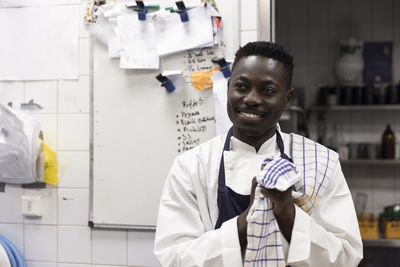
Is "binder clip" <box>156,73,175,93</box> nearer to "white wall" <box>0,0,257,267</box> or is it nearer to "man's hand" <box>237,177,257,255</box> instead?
"white wall" <box>0,0,257,267</box>

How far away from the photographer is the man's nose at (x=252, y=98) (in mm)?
1037

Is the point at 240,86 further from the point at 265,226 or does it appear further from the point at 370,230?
the point at 370,230

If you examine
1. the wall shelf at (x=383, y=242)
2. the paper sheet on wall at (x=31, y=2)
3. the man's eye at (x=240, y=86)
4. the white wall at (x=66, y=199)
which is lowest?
the wall shelf at (x=383, y=242)

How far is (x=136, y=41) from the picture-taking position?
5.18 ft

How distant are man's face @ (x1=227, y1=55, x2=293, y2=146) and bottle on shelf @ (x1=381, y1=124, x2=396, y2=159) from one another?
2107mm

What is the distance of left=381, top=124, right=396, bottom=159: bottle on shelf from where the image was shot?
9.26 feet

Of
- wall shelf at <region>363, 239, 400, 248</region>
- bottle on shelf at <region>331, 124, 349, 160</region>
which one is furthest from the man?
bottle on shelf at <region>331, 124, 349, 160</region>

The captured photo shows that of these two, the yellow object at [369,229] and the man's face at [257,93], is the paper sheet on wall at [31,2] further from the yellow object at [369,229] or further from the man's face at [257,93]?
the yellow object at [369,229]

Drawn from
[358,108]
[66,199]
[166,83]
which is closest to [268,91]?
[166,83]

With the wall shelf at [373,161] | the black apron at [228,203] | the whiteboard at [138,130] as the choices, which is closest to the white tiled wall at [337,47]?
the wall shelf at [373,161]

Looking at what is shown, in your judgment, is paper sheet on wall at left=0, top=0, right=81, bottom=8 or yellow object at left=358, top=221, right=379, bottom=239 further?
yellow object at left=358, top=221, right=379, bottom=239

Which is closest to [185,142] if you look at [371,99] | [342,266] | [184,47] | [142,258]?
[184,47]

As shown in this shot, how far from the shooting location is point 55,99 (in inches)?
66.2

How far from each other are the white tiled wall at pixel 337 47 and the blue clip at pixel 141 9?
6.05ft
